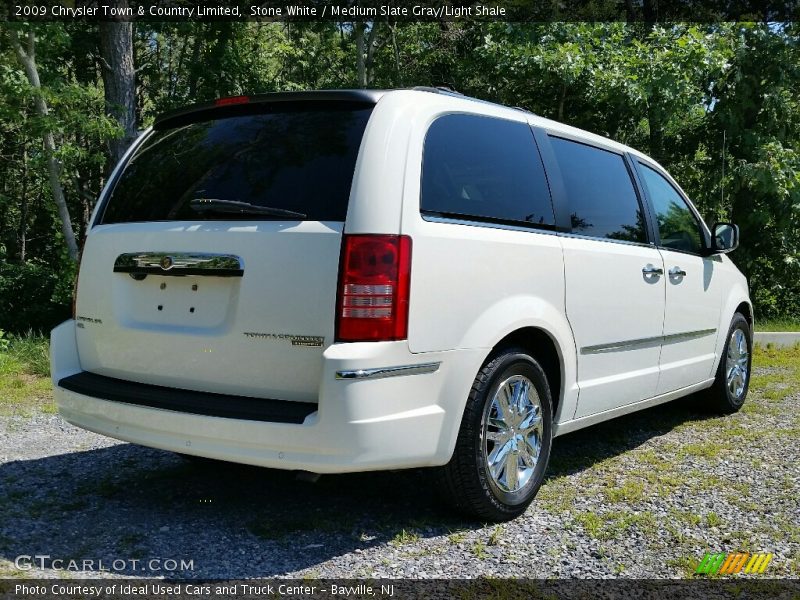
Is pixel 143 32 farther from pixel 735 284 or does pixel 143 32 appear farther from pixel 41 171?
pixel 735 284

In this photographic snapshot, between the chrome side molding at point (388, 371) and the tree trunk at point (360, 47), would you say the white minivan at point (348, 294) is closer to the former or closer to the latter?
the chrome side molding at point (388, 371)

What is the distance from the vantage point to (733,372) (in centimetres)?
657

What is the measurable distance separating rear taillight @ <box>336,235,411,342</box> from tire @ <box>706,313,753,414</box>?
3.94 metres

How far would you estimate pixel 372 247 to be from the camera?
3.27 m

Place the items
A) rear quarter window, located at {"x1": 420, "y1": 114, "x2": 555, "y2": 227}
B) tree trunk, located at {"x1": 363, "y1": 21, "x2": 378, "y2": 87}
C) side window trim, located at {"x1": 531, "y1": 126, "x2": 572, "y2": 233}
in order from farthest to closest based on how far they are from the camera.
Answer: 1. tree trunk, located at {"x1": 363, "y1": 21, "x2": 378, "y2": 87}
2. side window trim, located at {"x1": 531, "y1": 126, "x2": 572, "y2": 233}
3. rear quarter window, located at {"x1": 420, "y1": 114, "x2": 555, "y2": 227}

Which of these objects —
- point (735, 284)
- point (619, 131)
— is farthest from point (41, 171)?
point (735, 284)

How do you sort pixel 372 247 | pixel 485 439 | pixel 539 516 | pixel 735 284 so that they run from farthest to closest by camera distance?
pixel 735 284
pixel 539 516
pixel 485 439
pixel 372 247

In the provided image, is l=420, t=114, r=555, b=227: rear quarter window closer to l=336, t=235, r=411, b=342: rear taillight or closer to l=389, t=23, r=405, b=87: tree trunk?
l=336, t=235, r=411, b=342: rear taillight

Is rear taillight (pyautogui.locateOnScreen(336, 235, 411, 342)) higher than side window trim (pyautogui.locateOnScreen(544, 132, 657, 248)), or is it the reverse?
side window trim (pyautogui.locateOnScreen(544, 132, 657, 248))

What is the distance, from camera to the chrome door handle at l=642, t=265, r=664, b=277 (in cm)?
500

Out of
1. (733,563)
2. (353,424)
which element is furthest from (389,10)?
(733,563)

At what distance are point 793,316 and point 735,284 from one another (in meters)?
8.21

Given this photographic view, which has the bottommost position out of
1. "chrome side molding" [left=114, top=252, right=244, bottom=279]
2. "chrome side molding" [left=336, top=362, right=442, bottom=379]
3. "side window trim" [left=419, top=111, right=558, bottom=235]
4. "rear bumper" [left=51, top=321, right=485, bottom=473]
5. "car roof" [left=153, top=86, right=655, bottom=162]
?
"rear bumper" [left=51, top=321, right=485, bottom=473]

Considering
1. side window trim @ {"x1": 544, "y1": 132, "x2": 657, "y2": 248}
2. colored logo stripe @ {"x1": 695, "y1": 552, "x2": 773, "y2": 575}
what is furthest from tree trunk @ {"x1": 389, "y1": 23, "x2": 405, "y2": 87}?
colored logo stripe @ {"x1": 695, "y1": 552, "x2": 773, "y2": 575}
